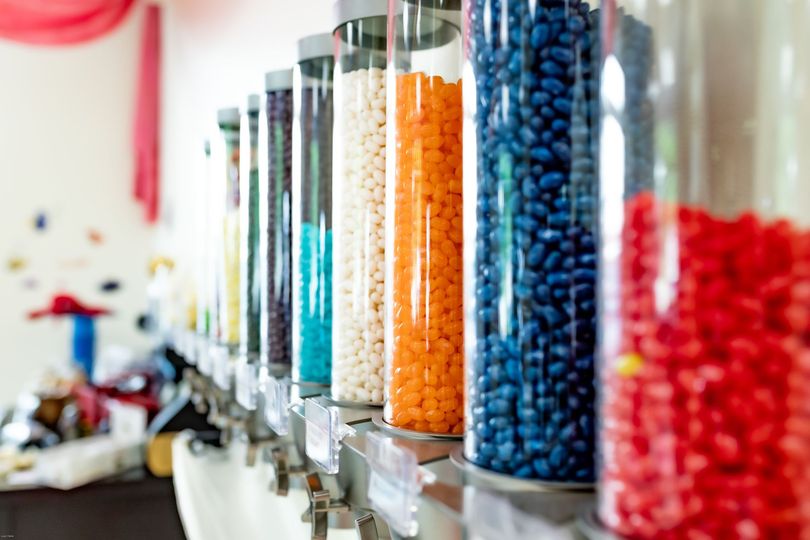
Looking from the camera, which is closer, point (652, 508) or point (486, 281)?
point (652, 508)

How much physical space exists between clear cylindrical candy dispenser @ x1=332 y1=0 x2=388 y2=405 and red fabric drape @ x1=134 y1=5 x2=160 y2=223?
3.47 meters

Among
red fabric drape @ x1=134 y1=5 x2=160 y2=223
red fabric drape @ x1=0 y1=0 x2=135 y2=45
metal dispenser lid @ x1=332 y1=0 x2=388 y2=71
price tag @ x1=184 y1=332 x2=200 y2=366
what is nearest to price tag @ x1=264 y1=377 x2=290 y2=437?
metal dispenser lid @ x1=332 y1=0 x2=388 y2=71

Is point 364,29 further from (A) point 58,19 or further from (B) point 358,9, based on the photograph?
(A) point 58,19

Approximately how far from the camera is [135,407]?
8.32ft

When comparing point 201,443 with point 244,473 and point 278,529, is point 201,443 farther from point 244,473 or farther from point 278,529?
point 278,529

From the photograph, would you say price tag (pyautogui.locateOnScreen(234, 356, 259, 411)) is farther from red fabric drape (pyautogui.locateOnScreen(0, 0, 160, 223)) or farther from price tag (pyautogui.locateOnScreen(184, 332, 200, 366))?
red fabric drape (pyautogui.locateOnScreen(0, 0, 160, 223))

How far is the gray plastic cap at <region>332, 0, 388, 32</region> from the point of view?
833 mm

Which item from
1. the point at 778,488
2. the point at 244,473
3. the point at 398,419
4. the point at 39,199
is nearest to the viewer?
the point at 778,488

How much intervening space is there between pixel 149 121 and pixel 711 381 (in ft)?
13.5

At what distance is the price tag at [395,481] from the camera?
504mm

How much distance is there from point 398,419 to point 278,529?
30.7 inches

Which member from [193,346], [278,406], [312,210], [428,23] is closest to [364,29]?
[428,23]

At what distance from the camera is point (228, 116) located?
1.48 meters

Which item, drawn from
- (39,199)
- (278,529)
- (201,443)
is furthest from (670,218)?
(39,199)
